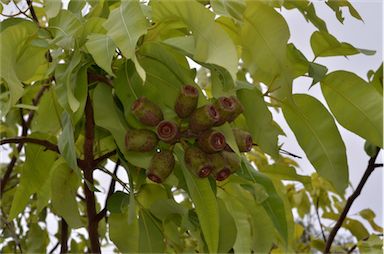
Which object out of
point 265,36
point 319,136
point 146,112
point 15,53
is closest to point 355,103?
point 319,136

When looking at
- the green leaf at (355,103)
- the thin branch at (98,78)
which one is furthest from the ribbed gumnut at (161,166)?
the green leaf at (355,103)

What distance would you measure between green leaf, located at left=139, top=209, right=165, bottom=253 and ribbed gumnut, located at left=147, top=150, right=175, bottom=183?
0.15 metres

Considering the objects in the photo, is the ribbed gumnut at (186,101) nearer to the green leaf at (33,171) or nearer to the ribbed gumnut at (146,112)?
the ribbed gumnut at (146,112)

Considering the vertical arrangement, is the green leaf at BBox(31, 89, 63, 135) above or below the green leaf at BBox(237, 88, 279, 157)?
above

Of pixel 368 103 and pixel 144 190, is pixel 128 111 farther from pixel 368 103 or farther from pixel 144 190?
pixel 368 103

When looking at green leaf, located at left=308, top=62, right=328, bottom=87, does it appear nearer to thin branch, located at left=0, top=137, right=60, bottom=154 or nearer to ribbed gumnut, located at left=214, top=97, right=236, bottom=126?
ribbed gumnut, located at left=214, top=97, right=236, bottom=126

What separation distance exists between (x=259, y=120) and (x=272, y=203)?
0.53 feet

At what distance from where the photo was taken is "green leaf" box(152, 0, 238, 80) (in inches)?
23.7

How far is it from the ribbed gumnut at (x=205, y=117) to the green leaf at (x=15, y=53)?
187 mm

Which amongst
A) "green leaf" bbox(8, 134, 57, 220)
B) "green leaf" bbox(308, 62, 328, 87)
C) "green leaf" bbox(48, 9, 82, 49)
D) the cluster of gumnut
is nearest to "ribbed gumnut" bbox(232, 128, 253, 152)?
the cluster of gumnut

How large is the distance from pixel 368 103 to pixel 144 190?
1.06ft

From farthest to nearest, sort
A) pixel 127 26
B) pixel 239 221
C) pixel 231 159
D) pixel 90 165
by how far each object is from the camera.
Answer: pixel 239 221 → pixel 90 165 → pixel 231 159 → pixel 127 26

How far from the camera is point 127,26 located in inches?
24.1

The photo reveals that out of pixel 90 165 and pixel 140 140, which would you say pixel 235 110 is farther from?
pixel 90 165
